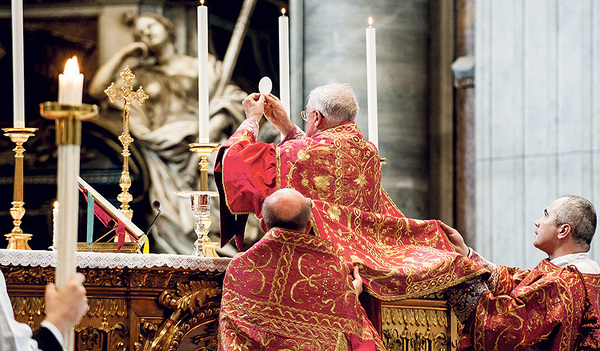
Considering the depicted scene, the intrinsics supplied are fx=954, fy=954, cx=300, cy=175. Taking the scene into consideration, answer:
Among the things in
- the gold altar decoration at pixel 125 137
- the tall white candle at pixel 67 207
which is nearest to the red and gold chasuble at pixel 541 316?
the gold altar decoration at pixel 125 137

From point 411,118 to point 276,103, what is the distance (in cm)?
327

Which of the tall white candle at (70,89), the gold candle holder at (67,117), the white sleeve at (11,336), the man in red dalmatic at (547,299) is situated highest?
the tall white candle at (70,89)

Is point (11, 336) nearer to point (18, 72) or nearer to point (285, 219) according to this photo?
point (285, 219)

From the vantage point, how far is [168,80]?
7176 mm

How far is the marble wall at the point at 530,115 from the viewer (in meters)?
6.18

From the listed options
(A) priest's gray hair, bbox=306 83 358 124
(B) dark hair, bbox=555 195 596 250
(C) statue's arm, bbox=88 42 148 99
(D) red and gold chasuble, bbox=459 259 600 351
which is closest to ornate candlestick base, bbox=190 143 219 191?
(A) priest's gray hair, bbox=306 83 358 124

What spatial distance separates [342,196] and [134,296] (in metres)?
0.98

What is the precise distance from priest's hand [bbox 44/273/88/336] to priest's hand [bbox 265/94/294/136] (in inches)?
89.5

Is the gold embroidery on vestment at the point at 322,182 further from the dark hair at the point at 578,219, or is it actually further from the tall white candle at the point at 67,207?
the tall white candle at the point at 67,207

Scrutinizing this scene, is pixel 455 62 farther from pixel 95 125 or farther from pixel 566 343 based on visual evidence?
pixel 566 343

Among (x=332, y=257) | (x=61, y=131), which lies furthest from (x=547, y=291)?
(x=61, y=131)

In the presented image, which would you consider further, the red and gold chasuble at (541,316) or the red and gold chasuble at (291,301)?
the red and gold chasuble at (541,316)

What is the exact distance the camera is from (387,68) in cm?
746

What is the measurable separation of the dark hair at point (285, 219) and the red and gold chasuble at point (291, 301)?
0.04 meters
